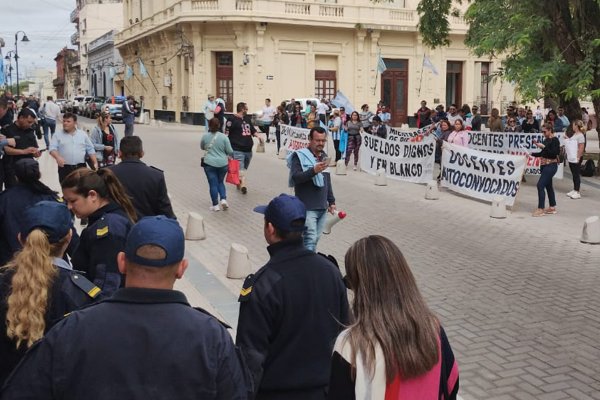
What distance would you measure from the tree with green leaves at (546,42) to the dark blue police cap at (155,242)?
14053mm

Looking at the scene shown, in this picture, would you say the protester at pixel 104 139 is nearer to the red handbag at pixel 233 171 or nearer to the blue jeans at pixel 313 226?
the red handbag at pixel 233 171

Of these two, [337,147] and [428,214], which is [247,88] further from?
[428,214]

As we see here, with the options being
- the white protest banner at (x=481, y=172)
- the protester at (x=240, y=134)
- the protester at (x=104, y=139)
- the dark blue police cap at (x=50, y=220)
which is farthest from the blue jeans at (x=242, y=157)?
the dark blue police cap at (x=50, y=220)

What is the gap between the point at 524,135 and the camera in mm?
17078

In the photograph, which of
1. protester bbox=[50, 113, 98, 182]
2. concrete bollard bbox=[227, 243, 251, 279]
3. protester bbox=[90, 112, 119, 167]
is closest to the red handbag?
protester bbox=[90, 112, 119, 167]

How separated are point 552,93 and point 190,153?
12.1m

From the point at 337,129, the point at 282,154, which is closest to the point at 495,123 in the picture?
the point at 337,129

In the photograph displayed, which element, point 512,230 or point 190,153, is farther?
point 190,153

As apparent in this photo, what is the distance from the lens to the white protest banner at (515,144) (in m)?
17.0

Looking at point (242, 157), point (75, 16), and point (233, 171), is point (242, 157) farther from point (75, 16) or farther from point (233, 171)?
point (75, 16)

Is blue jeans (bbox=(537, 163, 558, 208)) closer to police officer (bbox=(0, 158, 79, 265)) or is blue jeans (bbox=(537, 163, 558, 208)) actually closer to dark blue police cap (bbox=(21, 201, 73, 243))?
police officer (bbox=(0, 158, 79, 265))

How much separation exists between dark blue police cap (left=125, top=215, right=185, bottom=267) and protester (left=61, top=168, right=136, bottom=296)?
1494mm

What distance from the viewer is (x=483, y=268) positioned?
872cm

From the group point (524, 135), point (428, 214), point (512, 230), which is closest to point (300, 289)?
point (512, 230)
